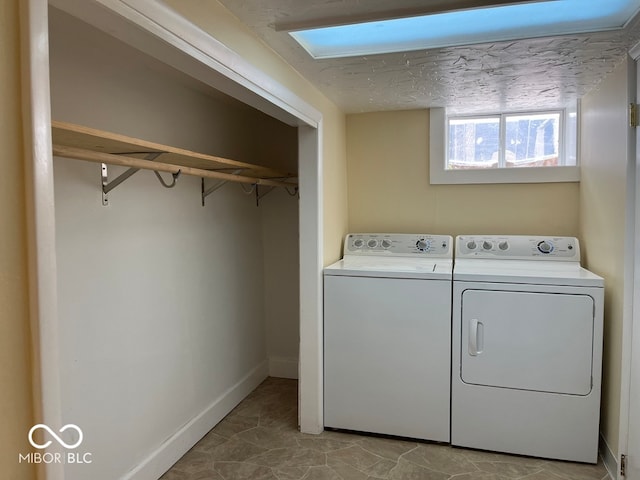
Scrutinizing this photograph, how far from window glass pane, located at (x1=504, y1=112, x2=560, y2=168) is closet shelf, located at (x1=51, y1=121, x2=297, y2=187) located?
1774 millimetres

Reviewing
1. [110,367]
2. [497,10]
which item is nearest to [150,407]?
[110,367]

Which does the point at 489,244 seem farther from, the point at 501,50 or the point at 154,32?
the point at 154,32

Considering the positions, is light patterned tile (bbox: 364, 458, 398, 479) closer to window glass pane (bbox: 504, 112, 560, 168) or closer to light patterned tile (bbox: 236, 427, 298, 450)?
light patterned tile (bbox: 236, 427, 298, 450)

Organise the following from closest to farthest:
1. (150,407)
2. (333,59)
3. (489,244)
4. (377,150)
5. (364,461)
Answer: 1. (333,59)
2. (150,407)
3. (364,461)
4. (489,244)
5. (377,150)

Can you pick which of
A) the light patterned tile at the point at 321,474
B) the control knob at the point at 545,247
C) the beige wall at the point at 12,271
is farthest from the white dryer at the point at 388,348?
the beige wall at the point at 12,271

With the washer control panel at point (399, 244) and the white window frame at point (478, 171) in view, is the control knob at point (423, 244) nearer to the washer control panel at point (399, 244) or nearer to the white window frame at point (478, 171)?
the washer control panel at point (399, 244)

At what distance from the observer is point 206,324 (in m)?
2.71

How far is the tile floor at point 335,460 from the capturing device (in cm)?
223

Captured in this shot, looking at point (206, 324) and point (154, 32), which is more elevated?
point (154, 32)

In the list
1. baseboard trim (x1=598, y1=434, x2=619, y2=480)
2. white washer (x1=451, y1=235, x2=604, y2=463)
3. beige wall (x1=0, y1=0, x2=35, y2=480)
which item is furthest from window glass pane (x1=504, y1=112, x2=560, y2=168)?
beige wall (x1=0, y1=0, x2=35, y2=480)

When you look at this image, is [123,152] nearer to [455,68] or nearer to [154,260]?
[154,260]

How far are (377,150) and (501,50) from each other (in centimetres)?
135

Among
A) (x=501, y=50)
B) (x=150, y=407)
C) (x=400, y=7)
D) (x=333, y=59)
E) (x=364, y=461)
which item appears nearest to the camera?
(x=400, y=7)

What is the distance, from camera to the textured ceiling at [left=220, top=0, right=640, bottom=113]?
168cm
